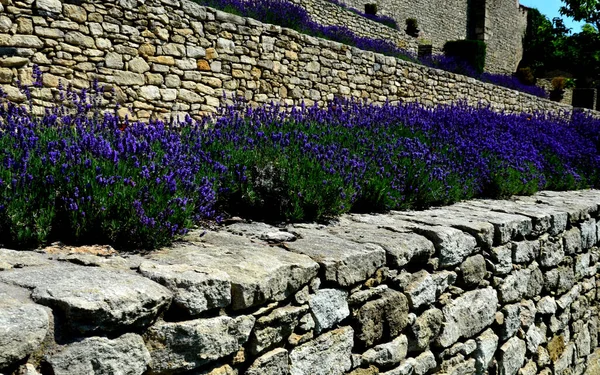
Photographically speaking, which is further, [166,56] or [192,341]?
[166,56]

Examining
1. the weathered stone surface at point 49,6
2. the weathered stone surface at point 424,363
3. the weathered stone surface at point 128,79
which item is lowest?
the weathered stone surface at point 424,363

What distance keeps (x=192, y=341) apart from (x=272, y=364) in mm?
380

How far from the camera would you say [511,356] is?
3.32m

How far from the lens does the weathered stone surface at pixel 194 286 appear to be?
64.3 inches

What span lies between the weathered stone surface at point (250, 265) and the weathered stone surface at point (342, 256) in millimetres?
81

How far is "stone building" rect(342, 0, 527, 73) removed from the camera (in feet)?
66.4

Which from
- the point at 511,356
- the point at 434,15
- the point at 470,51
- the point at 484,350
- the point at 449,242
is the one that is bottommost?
the point at 511,356

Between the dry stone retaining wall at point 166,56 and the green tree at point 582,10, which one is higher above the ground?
the green tree at point 582,10

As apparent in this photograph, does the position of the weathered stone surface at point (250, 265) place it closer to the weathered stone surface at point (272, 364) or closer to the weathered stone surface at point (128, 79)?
the weathered stone surface at point (272, 364)

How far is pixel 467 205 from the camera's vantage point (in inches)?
159

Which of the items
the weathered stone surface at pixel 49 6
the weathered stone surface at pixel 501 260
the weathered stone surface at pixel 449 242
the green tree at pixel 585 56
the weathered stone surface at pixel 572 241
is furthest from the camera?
the green tree at pixel 585 56

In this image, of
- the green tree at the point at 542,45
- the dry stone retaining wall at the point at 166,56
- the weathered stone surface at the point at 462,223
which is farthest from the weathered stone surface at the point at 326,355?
the green tree at the point at 542,45

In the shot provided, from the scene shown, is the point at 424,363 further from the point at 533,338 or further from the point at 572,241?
the point at 572,241

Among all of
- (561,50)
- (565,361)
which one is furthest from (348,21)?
(561,50)
